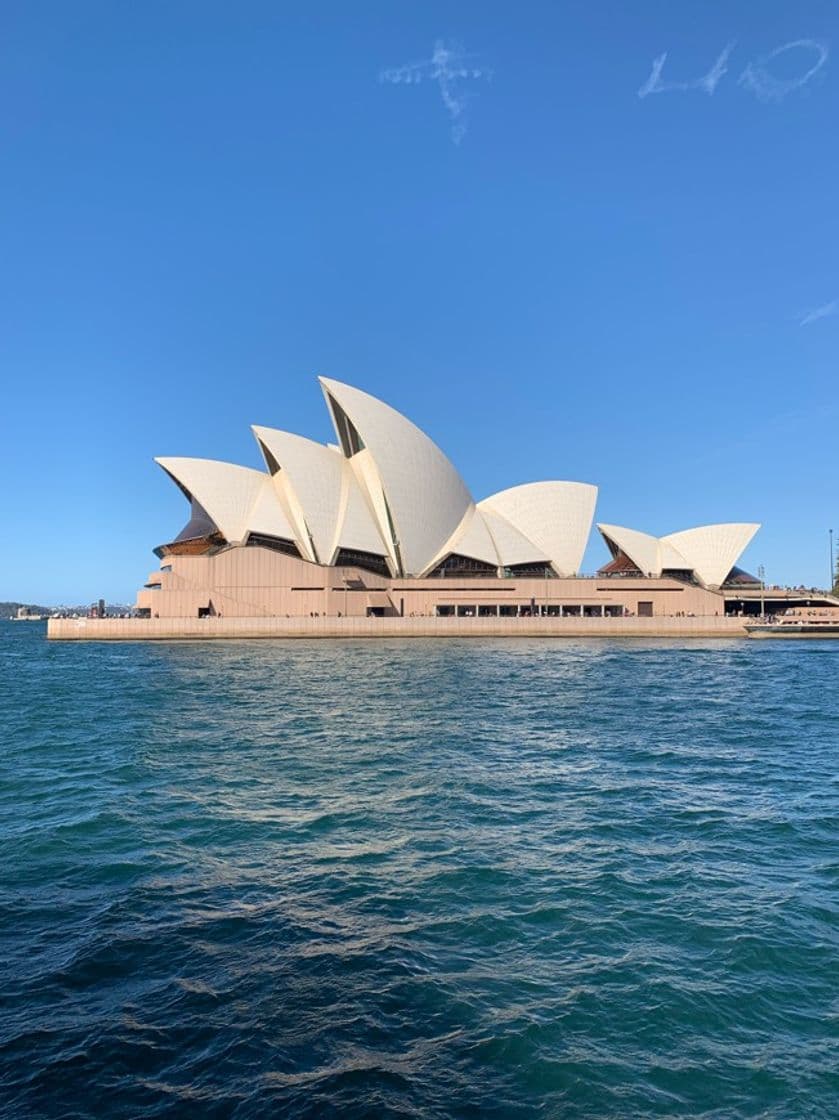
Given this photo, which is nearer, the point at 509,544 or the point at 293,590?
the point at 293,590

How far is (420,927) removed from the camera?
6.59 meters

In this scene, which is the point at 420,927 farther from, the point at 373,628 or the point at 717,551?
the point at 717,551

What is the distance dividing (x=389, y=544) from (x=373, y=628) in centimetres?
847

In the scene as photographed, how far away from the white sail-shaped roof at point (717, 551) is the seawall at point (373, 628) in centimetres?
837

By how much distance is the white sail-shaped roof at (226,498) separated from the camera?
5862 cm

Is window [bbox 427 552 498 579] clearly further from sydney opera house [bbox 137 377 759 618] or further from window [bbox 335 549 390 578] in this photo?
window [bbox 335 549 390 578]

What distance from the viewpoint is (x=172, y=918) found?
6.66 metres

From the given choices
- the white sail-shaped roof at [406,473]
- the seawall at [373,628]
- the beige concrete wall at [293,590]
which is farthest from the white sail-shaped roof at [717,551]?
the white sail-shaped roof at [406,473]

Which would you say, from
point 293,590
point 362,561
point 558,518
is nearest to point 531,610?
point 558,518

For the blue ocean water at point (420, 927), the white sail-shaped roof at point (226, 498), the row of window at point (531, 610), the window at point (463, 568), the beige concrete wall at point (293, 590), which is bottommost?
the blue ocean water at point (420, 927)

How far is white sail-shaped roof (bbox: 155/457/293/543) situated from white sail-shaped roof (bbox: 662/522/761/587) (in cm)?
3748

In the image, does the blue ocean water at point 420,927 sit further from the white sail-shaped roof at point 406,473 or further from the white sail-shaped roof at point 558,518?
the white sail-shaped roof at point 558,518

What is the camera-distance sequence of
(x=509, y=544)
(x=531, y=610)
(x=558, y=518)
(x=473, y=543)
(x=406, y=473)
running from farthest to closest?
(x=558, y=518), (x=509, y=544), (x=473, y=543), (x=531, y=610), (x=406, y=473)

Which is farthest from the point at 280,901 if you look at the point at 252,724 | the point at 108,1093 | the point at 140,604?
the point at 140,604
